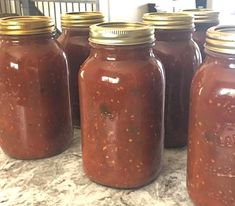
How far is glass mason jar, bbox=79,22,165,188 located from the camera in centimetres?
45

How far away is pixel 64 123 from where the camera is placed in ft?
1.95

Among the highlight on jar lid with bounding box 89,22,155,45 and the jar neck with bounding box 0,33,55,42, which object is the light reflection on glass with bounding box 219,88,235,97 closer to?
the highlight on jar lid with bounding box 89,22,155,45

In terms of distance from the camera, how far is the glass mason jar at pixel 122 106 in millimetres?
446

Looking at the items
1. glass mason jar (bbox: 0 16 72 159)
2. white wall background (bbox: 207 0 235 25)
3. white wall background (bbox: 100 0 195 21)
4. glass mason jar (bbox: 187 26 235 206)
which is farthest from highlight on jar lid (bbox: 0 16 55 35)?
white wall background (bbox: 207 0 235 25)

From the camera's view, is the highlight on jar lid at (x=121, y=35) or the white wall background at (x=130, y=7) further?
the white wall background at (x=130, y=7)

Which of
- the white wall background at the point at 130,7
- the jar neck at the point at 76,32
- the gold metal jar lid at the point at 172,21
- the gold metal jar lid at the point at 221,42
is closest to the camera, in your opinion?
the gold metal jar lid at the point at 221,42

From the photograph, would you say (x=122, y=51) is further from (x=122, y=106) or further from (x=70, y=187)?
(x=70, y=187)

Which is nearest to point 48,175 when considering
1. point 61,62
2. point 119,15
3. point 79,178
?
point 79,178

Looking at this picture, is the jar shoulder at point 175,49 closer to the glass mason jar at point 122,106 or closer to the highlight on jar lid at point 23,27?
the glass mason jar at point 122,106

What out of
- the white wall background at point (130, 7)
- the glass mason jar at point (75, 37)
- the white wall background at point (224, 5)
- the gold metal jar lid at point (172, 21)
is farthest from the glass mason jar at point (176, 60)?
the white wall background at point (224, 5)

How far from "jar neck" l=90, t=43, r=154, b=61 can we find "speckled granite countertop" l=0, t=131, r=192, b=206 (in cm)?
18

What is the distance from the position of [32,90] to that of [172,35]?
0.74ft

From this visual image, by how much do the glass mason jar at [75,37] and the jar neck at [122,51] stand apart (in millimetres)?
154

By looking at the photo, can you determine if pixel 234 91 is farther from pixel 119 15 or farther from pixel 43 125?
pixel 119 15
